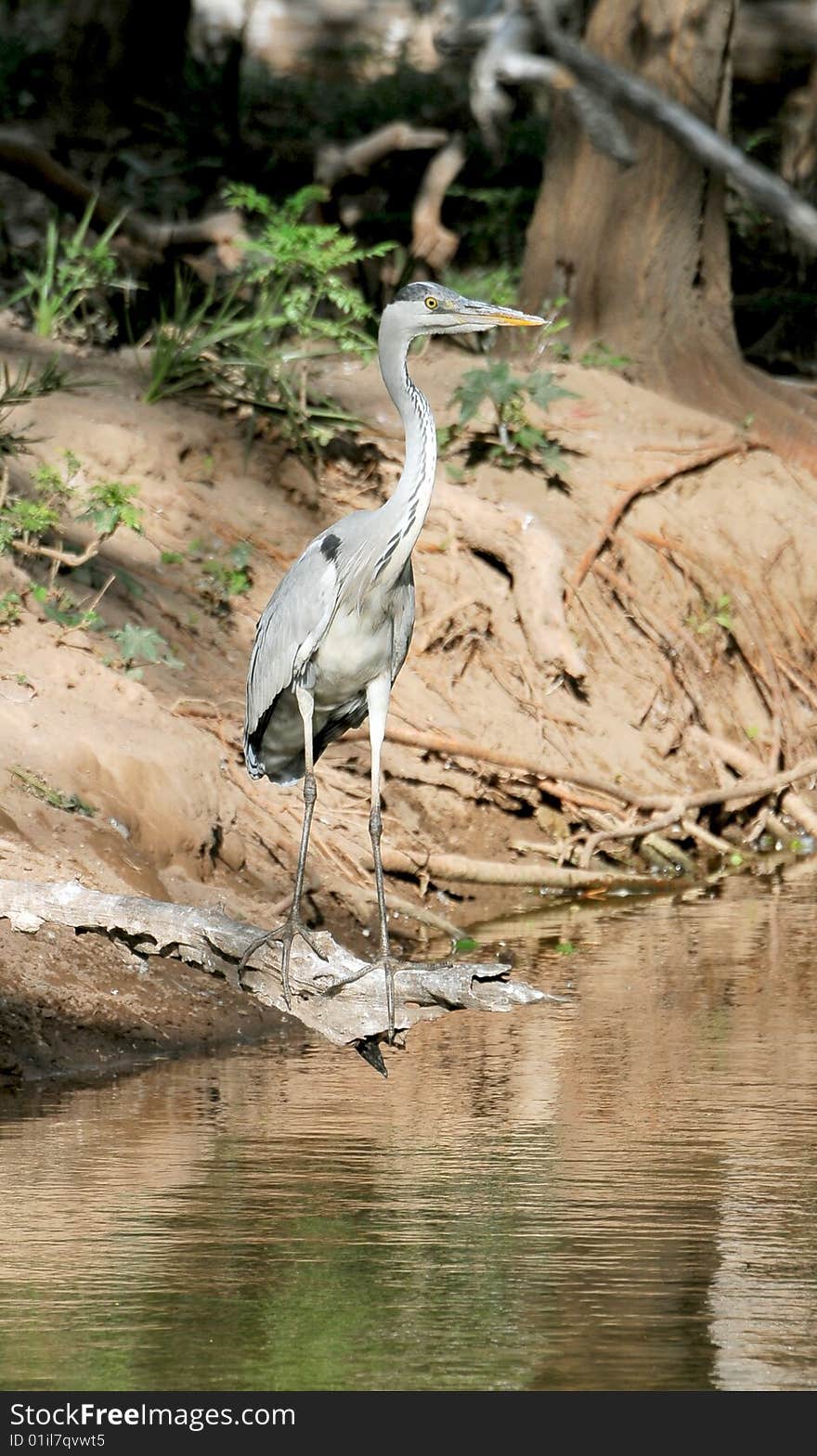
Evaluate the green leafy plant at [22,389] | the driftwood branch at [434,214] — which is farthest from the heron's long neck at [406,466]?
→ the driftwood branch at [434,214]

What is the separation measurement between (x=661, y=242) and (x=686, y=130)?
402 inches

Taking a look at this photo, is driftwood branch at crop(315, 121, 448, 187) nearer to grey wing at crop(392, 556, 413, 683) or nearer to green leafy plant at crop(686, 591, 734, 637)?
green leafy plant at crop(686, 591, 734, 637)

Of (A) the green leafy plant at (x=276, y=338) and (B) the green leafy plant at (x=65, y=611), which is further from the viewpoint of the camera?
(A) the green leafy plant at (x=276, y=338)

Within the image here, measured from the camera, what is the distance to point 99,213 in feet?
43.3

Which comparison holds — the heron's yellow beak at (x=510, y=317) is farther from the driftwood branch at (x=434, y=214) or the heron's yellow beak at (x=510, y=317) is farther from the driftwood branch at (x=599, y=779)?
the driftwood branch at (x=434, y=214)

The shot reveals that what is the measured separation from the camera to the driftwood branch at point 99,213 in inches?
507

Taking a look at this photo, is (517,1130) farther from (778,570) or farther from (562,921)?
(778,570)

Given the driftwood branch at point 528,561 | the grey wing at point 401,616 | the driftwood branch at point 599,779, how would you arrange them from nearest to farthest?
the grey wing at point 401,616 → the driftwood branch at point 599,779 → the driftwood branch at point 528,561

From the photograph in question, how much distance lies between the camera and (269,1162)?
19.1 feet

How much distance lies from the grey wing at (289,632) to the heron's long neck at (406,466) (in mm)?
225

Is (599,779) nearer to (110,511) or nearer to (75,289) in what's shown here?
(110,511)

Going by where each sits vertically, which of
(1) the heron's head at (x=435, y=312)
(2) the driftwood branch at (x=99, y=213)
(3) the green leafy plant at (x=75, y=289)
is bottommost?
(3) the green leafy plant at (x=75, y=289)

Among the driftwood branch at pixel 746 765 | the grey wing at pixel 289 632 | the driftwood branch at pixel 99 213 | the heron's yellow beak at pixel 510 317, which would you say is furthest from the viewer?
the driftwood branch at pixel 99 213
